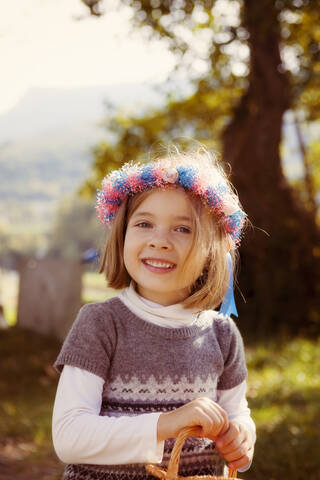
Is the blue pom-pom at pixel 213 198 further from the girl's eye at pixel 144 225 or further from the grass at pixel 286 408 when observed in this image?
the grass at pixel 286 408

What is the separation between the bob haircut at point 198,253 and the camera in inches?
77.5

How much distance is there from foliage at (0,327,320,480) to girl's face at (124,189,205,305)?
2037 mm

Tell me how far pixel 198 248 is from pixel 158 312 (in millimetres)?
246

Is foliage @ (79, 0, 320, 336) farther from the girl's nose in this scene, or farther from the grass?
the girl's nose

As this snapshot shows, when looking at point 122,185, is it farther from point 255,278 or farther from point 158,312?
point 255,278

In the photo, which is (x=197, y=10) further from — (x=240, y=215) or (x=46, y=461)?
(x=240, y=215)

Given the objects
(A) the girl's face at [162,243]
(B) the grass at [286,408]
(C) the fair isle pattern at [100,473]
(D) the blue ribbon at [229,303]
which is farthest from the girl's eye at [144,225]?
(B) the grass at [286,408]

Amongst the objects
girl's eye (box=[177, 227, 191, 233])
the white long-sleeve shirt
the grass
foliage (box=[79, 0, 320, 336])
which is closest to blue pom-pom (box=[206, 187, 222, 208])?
girl's eye (box=[177, 227, 191, 233])

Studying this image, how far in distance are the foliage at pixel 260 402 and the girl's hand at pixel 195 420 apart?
2.05 metres

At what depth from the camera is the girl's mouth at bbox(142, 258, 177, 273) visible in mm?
1948

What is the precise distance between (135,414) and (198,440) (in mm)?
246

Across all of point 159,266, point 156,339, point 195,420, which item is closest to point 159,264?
point 159,266

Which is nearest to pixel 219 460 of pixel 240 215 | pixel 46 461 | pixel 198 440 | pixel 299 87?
pixel 198 440

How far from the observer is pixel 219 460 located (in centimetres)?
203
